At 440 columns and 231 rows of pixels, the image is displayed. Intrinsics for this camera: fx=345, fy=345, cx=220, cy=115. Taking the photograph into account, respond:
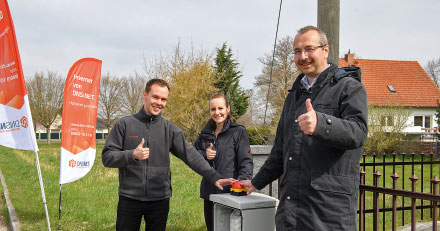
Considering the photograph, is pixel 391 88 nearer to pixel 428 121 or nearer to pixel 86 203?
pixel 428 121

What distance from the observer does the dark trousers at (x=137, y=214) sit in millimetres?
2945

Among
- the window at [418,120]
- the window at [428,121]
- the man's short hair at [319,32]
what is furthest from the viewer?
the window at [418,120]

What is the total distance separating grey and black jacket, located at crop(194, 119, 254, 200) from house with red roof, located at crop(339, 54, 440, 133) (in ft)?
92.7

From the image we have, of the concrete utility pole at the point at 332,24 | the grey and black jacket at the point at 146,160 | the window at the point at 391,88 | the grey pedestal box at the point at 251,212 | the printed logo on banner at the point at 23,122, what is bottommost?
the grey pedestal box at the point at 251,212

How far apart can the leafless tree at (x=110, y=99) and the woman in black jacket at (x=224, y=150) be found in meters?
37.5

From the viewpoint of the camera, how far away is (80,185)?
8641mm

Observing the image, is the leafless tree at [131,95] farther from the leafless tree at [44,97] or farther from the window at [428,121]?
the window at [428,121]

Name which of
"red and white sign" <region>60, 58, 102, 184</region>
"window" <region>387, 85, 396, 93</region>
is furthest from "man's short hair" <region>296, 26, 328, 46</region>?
"window" <region>387, 85, 396, 93</region>

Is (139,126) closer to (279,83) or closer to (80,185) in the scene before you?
(80,185)

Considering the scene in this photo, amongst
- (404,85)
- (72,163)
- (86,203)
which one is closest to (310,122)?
(72,163)

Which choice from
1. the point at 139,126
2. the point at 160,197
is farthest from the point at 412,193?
the point at 139,126

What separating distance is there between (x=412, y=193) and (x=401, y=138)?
19.7 m

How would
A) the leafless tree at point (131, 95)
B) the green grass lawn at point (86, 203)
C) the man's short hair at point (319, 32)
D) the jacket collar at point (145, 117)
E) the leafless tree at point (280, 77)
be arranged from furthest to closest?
the leafless tree at point (131, 95) < the leafless tree at point (280, 77) < the green grass lawn at point (86, 203) < the jacket collar at point (145, 117) < the man's short hair at point (319, 32)

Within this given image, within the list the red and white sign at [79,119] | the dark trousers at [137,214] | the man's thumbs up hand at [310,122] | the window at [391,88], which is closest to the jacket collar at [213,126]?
the dark trousers at [137,214]
